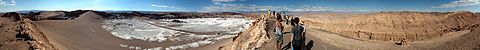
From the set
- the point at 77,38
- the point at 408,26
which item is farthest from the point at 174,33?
the point at 408,26

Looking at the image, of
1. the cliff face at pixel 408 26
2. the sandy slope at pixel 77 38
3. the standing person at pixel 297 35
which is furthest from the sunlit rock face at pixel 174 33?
the standing person at pixel 297 35

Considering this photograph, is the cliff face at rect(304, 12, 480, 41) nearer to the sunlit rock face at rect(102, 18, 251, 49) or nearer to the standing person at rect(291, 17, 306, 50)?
the sunlit rock face at rect(102, 18, 251, 49)

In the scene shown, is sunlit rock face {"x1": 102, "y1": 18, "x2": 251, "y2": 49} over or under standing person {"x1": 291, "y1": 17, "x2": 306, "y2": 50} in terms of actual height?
under

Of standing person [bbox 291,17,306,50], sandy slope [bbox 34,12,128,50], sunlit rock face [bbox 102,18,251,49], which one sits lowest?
sunlit rock face [bbox 102,18,251,49]

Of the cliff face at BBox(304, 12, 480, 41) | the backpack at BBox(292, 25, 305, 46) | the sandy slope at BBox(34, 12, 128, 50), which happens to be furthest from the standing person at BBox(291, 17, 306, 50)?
the cliff face at BBox(304, 12, 480, 41)

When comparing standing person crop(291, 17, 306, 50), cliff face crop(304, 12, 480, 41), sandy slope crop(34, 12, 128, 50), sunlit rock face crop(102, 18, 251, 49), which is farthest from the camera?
sunlit rock face crop(102, 18, 251, 49)

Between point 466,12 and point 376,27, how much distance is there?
5.42m

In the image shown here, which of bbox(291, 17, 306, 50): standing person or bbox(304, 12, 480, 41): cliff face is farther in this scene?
bbox(304, 12, 480, 41): cliff face

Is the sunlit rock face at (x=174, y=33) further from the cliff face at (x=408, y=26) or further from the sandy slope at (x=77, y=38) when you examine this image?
the cliff face at (x=408, y=26)

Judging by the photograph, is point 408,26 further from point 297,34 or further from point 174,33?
point 297,34

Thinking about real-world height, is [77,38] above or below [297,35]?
below

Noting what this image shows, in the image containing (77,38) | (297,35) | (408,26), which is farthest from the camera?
(408,26)

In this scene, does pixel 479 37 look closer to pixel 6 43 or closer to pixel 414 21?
pixel 6 43

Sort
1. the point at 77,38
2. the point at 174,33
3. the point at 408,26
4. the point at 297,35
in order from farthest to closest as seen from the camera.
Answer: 1. the point at 174,33
2. the point at 408,26
3. the point at 77,38
4. the point at 297,35
